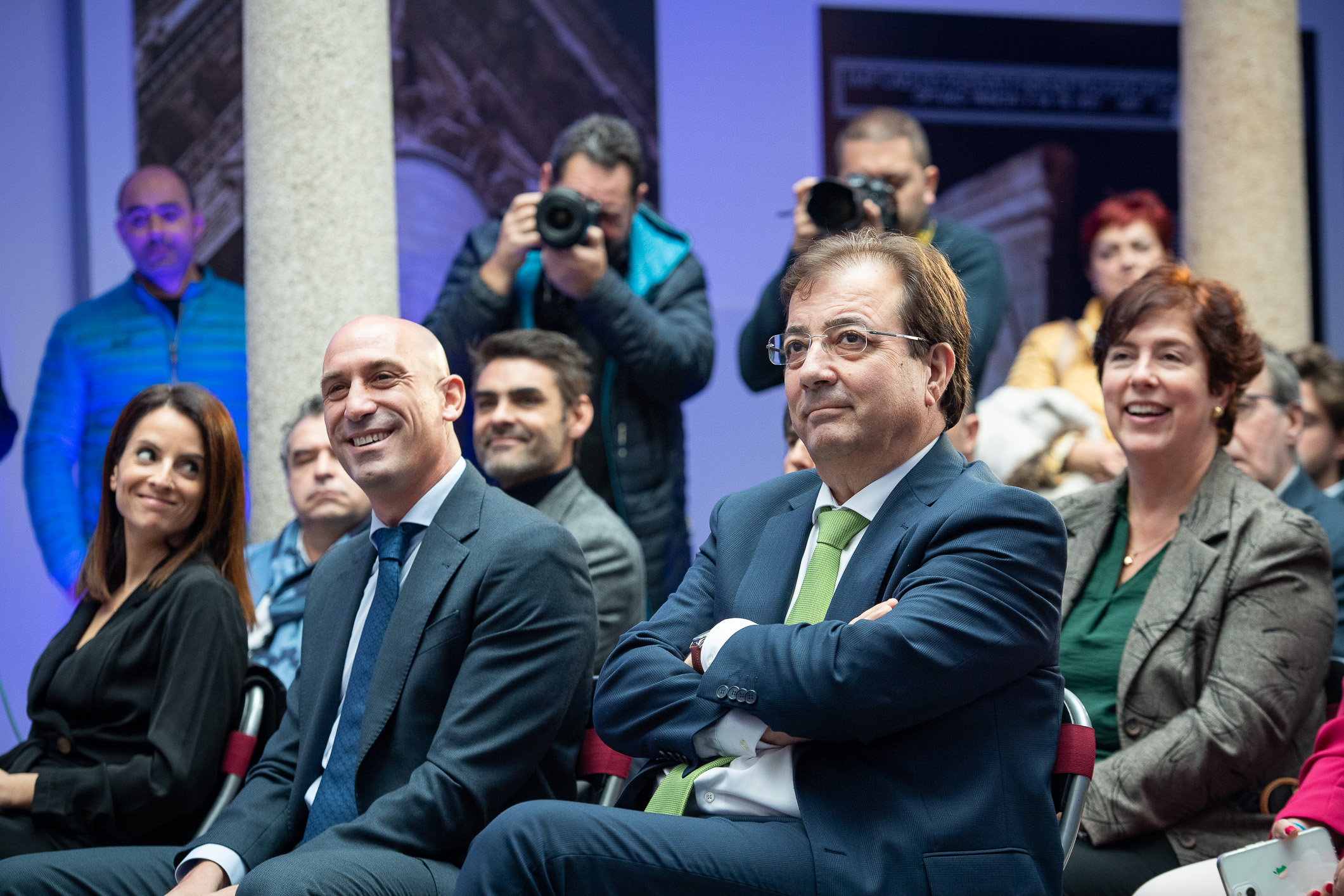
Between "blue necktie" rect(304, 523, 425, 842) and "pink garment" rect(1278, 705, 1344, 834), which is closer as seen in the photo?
"pink garment" rect(1278, 705, 1344, 834)

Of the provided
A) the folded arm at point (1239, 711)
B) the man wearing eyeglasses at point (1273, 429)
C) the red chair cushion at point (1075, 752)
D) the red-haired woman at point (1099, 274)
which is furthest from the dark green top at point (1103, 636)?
the red-haired woman at point (1099, 274)

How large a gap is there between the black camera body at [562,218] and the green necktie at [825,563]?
1.76 metres

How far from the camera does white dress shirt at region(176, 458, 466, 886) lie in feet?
8.73

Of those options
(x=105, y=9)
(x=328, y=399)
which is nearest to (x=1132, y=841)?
(x=328, y=399)

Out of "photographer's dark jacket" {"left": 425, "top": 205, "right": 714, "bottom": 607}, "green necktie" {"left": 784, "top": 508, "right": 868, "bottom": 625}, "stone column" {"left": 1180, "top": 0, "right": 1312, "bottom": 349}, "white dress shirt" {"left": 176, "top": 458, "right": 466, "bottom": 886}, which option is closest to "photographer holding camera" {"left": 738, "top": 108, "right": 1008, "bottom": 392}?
"photographer's dark jacket" {"left": 425, "top": 205, "right": 714, "bottom": 607}

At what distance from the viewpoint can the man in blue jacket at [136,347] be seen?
5113 millimetres

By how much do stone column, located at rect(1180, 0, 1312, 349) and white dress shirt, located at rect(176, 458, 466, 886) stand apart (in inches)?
169

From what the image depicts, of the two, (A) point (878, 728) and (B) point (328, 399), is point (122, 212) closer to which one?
(B) point (328, 399)

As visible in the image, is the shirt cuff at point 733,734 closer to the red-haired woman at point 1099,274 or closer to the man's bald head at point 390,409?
the man's bald head at point 390,409

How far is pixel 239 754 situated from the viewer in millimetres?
3055

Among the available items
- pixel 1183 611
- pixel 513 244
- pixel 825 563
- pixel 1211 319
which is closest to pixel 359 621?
pixel 825 563

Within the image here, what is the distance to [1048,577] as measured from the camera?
7.16ft

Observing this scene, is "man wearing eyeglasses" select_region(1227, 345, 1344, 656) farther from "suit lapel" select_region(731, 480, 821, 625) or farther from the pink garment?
"suit lapel" select_region(731, 480, 821, 625)

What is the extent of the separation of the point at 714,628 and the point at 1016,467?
210 centimetres
